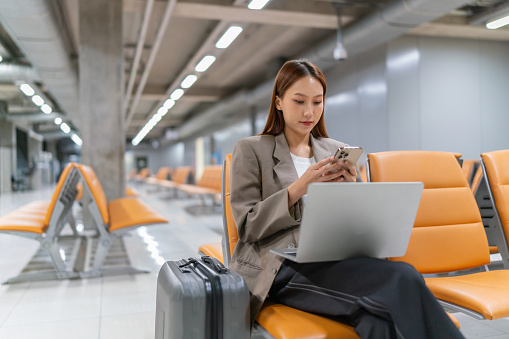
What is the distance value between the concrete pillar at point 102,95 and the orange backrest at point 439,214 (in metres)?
4.67

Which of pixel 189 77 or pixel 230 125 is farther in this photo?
pixel 230 125

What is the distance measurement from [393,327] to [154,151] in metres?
41.0

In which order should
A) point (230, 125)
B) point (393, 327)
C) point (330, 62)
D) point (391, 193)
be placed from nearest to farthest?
point (393, 327) → point (391, 193) → point (330, 62) → point (230, 125)

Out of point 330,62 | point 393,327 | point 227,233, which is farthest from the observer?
point 330,62

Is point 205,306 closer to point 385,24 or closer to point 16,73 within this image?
point 385,24

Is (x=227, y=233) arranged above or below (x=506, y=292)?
above

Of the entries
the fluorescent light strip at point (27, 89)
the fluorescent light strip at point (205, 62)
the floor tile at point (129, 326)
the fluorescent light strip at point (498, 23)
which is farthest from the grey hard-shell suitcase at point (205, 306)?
the fluorescent light strip at point (27, 89)

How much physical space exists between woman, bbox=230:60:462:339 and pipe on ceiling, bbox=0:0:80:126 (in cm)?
535

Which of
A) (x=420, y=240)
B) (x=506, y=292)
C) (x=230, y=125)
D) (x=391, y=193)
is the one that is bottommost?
(x=506, y=292)

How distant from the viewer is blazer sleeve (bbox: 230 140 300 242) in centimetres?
137

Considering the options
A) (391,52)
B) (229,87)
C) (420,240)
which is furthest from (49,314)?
(229,87)

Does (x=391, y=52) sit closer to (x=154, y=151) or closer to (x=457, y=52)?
(x=457, y=52)

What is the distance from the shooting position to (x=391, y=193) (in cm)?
117

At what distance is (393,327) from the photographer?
1037 mm
